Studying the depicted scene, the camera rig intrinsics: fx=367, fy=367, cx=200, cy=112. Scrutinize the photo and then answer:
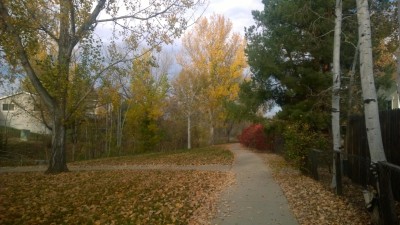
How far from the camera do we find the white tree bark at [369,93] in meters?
6.09

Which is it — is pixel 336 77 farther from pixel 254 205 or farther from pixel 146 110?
pixel 146 110

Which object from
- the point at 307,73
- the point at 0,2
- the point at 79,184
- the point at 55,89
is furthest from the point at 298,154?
the point at 0,2

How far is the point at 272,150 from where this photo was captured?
26.9 meters

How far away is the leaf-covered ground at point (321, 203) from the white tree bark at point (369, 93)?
1359 millimetres

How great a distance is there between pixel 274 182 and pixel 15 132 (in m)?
35.8

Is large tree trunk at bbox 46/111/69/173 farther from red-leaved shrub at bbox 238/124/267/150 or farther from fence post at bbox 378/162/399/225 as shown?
red-leaved shrub at bbox 238/124/267/150

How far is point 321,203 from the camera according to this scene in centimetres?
819

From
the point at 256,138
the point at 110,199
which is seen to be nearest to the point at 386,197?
the point at 110,199

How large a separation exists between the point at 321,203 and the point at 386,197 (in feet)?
9.22

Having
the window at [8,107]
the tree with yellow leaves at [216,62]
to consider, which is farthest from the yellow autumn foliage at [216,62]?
the window at [8,107]

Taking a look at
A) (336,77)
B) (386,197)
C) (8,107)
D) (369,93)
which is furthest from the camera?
(8,107)

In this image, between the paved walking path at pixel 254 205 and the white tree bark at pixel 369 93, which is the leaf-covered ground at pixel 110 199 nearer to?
the paved walking path at pixel 254 205

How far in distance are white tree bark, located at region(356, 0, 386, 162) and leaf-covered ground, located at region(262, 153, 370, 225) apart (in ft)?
4.46

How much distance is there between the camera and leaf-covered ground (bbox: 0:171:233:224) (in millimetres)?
7176
